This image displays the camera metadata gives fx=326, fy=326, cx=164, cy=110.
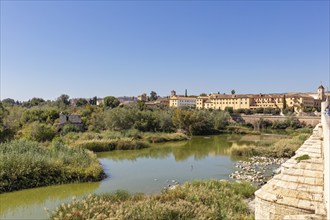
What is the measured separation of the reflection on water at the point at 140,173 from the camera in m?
14.3

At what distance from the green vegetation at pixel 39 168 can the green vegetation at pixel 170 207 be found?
18.9 ft

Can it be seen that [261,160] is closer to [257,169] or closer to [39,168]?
[257,169]

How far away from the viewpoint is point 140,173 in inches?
858

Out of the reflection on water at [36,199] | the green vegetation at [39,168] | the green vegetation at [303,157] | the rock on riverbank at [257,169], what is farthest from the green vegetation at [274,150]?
the green vegetation at [303,157]

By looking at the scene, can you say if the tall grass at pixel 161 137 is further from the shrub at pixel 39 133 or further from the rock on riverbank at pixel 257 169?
the rock on riverbank at pixel 257 169

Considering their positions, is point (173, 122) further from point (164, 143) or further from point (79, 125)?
point (79, 125)

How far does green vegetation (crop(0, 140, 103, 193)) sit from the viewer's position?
16.3 m

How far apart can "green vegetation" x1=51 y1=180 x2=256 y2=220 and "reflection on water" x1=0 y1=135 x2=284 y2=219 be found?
11.0 ft

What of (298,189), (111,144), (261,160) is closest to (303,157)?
(298,189)

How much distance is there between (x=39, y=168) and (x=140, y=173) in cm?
683

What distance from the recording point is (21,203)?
14453mm

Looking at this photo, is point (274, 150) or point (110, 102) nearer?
point (274, 150)

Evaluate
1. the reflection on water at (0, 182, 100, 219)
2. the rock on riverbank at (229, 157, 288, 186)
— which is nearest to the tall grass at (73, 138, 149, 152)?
the rock on riverbank at (229, 157, 288, 186)

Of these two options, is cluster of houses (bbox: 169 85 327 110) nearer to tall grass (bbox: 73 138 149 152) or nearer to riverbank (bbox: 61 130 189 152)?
riverbank (bbox: 61 130 189 152)
